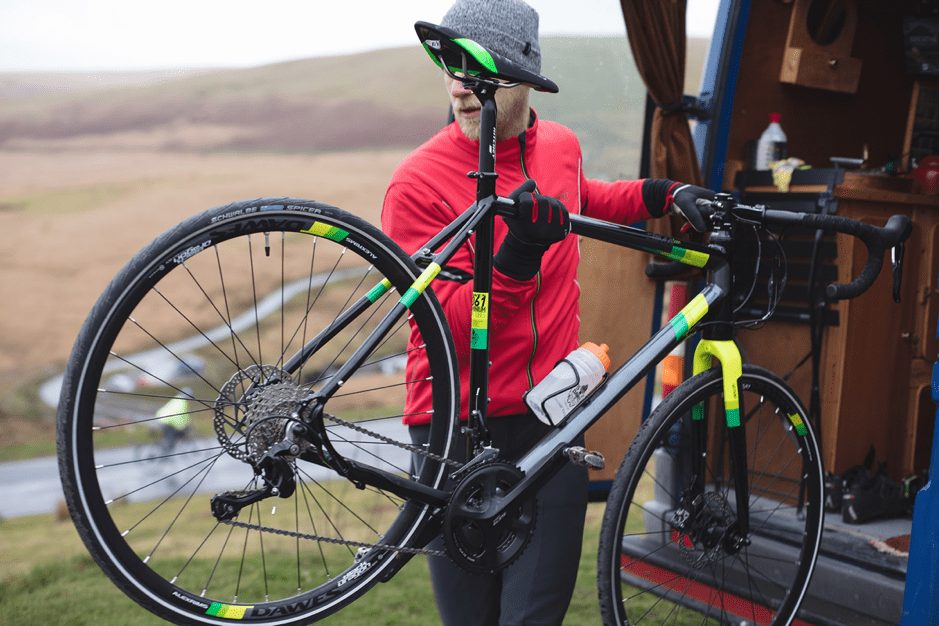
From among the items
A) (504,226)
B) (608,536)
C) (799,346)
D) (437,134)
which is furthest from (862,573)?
(437,134)

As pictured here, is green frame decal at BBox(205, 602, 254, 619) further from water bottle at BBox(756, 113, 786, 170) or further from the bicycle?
water bottle at BBox(756, 113, 786, 170)

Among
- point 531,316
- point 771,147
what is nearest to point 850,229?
point 531,316

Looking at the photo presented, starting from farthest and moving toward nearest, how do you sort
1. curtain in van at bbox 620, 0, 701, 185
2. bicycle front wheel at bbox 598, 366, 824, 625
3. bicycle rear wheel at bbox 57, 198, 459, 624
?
1. curtain in van at bbox 620, 0, 701, 185
2. bicycle front wheel at bbox 598, 366, 824, 625
3. bicycle rear wheel at bbox 57, 198, 459, 624

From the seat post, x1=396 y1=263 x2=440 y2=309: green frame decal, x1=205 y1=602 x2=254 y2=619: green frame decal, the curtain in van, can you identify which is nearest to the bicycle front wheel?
the seat post

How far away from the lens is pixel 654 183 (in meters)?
2.19

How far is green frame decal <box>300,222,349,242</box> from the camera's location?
157 cm

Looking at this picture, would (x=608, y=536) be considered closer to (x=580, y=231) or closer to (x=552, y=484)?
(x=552, y=484)

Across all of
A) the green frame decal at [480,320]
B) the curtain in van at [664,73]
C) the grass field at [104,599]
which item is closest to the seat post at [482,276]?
the green frame decal at [480,320]

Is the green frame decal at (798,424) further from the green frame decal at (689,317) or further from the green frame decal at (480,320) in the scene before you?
the green frame decal at (480,320)

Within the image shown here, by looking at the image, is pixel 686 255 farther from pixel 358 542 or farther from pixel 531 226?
pixel 358 542

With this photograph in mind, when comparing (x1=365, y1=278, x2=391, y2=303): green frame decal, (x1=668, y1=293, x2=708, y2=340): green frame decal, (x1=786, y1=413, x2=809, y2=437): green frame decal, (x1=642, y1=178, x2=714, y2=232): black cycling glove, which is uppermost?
(x1=642, y1=178, x2=714, y2=232): black cycling glove

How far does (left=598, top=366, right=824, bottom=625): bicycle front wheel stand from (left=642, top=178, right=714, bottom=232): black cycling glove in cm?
38

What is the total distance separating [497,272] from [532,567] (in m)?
0.69

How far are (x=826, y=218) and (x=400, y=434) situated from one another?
1.17 meters
